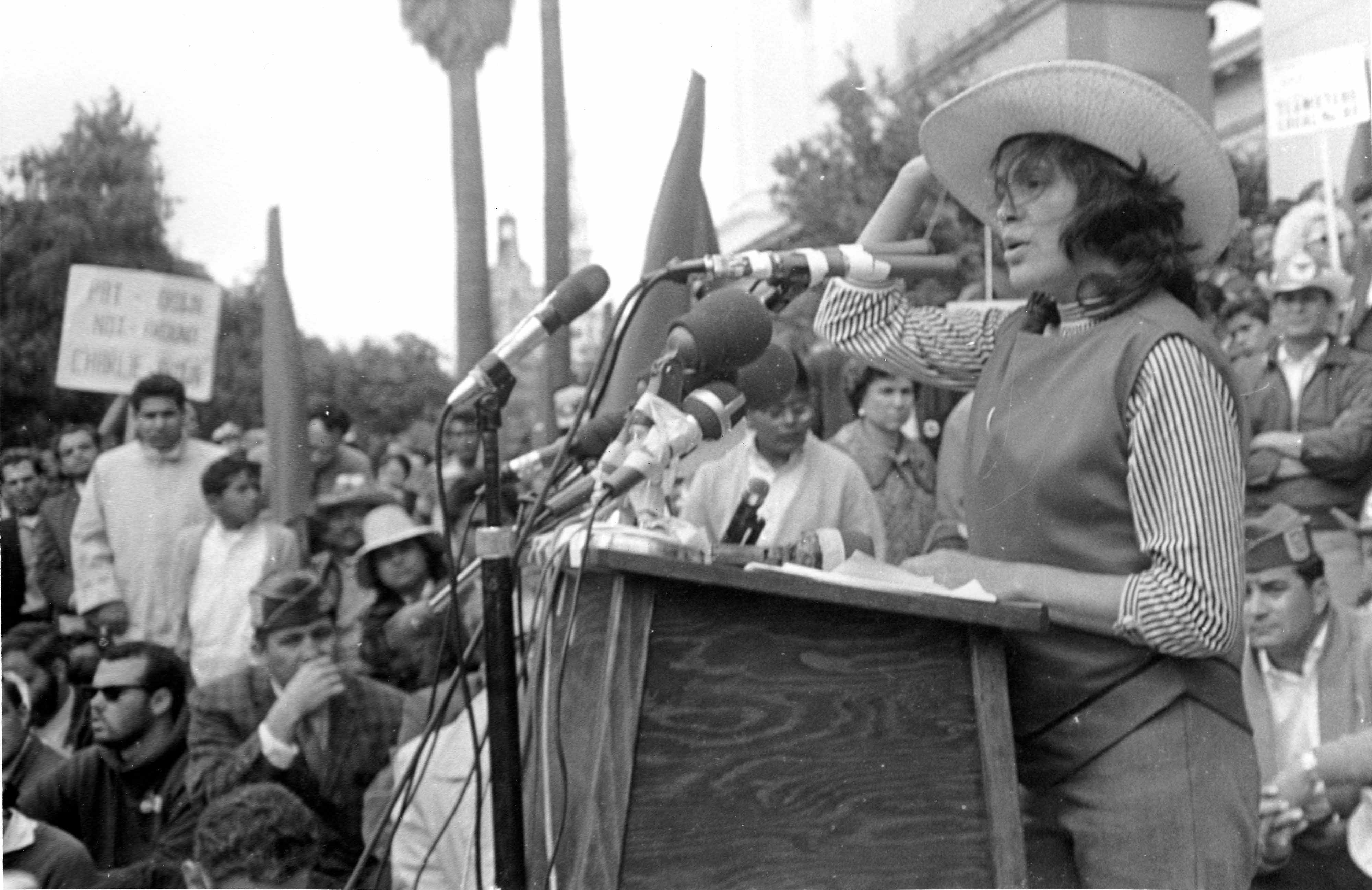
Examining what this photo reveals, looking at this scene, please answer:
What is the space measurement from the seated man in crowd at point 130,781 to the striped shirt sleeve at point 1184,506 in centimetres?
298

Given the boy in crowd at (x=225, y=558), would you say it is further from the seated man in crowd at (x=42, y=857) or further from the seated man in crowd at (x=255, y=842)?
the seated man in crowd at (x=255, y=842)

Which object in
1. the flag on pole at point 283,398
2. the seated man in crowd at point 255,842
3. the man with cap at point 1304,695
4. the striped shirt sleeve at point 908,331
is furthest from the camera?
the flag on pole at point 283,398

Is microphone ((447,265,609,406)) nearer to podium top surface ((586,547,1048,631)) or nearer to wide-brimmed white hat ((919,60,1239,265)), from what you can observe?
podium top surface ((586,547,1048,631))

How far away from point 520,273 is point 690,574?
3.06m

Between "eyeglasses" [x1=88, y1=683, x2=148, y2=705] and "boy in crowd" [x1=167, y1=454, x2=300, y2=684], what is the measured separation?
47cm

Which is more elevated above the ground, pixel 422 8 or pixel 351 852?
pixel 422 8

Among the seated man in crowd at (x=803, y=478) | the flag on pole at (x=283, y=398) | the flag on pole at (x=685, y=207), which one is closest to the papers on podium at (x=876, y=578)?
the flag on pole at (x=685, y=207)

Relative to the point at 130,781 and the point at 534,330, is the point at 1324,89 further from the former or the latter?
the point at 130,781

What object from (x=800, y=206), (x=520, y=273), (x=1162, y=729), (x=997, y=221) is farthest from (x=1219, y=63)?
(x=1162, y=729)

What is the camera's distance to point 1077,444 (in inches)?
83.1

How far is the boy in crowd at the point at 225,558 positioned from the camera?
208 inches

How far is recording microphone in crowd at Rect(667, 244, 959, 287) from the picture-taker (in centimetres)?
201

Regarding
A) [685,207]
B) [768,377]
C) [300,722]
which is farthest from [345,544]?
[768,377]

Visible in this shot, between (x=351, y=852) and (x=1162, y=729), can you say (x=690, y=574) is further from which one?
(x=351, y=852)
